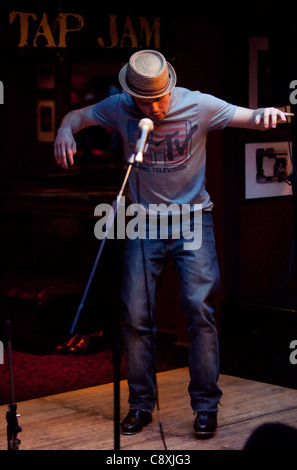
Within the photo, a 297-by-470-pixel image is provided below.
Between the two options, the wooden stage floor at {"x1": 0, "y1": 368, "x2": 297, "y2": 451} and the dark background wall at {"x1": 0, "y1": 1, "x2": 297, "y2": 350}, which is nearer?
the wooden stage floor at {"x1": 0, "y1": 368, "x2": 297, "y2": 451}

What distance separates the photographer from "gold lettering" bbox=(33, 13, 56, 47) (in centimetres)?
483

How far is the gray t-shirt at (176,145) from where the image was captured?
390 centimetres

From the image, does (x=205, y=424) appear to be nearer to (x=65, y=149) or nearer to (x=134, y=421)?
(x=134, y=421)

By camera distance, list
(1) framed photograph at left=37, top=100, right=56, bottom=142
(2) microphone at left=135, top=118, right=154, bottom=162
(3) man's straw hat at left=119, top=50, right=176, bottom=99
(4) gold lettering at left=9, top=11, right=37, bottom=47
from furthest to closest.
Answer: (1) framed photograph at left=37, top=100, right=56, bottom=142, (4) gold lettering at left=9, top=11, right=37, bottom=47, (3) man's straw hat at left=119, top=50, right=176, bottom=99, (2) microphone at left=135, top=118, right=154, bottom=162

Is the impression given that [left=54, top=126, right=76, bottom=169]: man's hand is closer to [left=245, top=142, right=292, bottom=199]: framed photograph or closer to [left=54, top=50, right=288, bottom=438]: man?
[left=54, top=50, right=288, bottom=438]: man

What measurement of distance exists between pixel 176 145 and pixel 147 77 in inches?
15.5

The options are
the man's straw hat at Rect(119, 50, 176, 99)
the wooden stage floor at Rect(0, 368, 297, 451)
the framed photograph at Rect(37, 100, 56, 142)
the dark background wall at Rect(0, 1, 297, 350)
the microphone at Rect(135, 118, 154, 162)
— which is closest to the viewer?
the microphone at Rect(135, 118, 154, 162)

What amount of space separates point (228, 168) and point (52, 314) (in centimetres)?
186

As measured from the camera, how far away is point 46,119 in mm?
12617

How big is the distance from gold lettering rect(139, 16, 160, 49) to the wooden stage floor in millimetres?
2255

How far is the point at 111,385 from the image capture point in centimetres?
497

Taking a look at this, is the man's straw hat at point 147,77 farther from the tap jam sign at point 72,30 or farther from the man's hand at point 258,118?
the tap jam sign at point 72,30

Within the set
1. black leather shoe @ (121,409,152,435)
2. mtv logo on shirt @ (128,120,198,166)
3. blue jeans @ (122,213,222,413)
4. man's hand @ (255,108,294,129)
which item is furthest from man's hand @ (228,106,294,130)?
black leather shoe @ (121,409,152,435)
